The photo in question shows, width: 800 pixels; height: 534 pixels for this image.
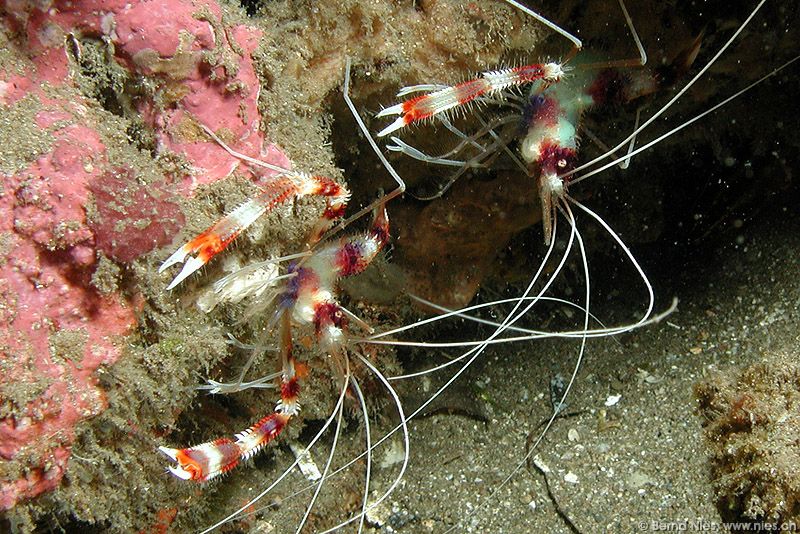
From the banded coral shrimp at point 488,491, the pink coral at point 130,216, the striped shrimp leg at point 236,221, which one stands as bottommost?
the banded coral shrimp at point 488,491

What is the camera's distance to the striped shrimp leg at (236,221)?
2.15 meters

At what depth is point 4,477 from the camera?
192 centimetres

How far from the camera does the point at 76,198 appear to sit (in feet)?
6.41

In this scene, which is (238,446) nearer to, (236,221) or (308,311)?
(308,311)

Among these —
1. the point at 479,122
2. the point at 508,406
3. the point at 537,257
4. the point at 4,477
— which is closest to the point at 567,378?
the point at 508,406

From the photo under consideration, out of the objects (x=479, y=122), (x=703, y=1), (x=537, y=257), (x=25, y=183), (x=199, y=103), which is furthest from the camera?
(x=537, y=257)

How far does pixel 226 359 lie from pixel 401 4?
2106 mm

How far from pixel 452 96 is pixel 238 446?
6.63ft

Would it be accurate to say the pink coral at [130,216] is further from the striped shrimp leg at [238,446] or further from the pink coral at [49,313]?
the striped shrimp leg at [238,446]

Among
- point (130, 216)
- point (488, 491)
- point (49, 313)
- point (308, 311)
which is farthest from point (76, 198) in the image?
point (488, 491)

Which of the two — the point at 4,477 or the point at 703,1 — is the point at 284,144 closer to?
the point at 4,477

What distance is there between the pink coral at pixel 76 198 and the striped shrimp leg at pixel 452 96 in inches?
30.3

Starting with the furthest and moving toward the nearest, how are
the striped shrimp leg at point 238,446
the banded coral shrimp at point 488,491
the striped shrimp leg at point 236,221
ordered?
1. the banded coral shrimp at point 488,491
2. the striped shrimp leg at point 238,446
3. the striped shrimp leg at point 236,221

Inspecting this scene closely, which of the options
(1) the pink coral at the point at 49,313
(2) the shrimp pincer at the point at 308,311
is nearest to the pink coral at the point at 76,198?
(1) the pink coral at the point at 49,313
